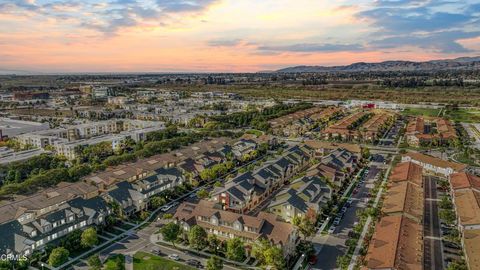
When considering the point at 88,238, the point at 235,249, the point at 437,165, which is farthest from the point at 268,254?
the point at 437,165

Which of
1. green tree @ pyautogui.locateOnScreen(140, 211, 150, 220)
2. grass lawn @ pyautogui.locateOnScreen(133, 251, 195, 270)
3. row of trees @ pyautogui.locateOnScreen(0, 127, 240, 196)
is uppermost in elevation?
row of trees @ pyautogui.locateOnScreen(0, 127, 240, 196)

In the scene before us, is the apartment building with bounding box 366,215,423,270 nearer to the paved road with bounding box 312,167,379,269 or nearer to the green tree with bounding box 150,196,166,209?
the paved road with bounding box 312,167,379,269

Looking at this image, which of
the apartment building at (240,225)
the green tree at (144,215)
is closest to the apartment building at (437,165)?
the apartment building at (240,225)

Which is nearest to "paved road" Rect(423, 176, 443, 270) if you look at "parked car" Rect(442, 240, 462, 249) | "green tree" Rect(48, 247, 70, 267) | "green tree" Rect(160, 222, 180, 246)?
"parked car" Rect(442, 240, 462, 249)

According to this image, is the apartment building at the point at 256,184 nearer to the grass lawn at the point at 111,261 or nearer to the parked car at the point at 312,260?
the parked car at the point at 312,260

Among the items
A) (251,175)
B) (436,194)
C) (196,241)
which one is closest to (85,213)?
(196,241)

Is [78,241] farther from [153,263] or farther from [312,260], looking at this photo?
[312,260]
